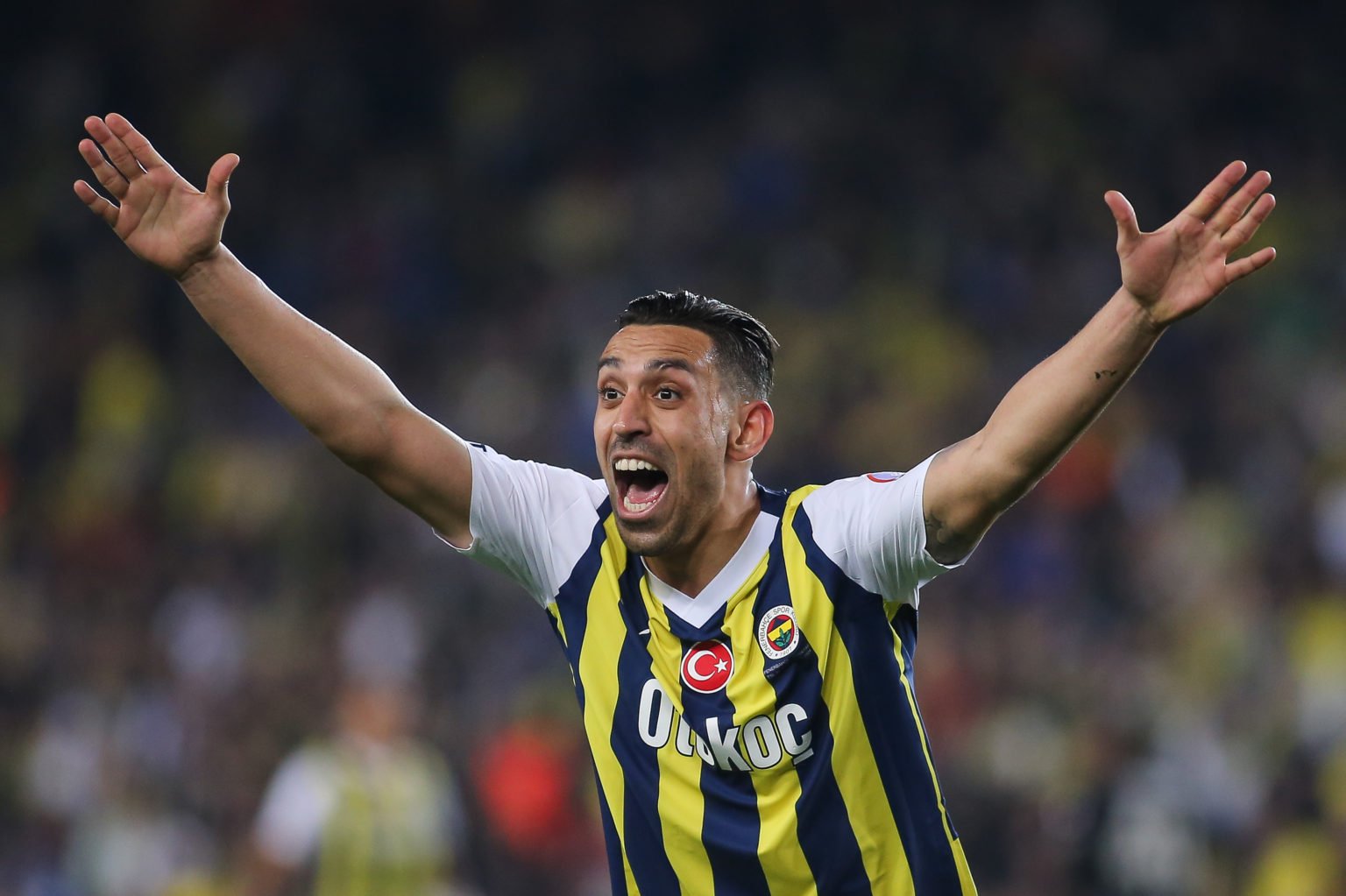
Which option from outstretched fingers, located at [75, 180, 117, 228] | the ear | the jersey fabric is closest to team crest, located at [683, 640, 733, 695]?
the jersey fabric

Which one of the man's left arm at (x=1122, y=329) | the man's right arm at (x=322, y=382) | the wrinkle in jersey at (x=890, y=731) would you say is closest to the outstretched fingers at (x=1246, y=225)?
the man's left arm at (x=1122, y=329)

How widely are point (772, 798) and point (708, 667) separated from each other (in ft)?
0.98

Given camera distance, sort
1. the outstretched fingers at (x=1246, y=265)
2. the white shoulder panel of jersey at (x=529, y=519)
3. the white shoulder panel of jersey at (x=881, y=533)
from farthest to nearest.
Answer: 1. the white shoulder panel of jersey at (x=529, y=519)
2. the white shoulder panel of jersey at (x=881, y=533)
3. the outstretched fingers at (x=1246, y=265)

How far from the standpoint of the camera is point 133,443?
448 inches

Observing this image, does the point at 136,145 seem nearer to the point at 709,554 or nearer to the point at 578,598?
the point at 578,598

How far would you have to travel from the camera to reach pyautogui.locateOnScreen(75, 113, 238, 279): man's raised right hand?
11.1 ft

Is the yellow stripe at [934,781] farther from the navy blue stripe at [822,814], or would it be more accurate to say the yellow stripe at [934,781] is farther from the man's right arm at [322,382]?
the man's right arm at [322,382]

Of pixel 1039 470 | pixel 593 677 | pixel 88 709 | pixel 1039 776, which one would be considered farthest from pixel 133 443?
pixel 1039 470

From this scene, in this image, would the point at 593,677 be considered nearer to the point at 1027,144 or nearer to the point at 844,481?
the point at 844,481

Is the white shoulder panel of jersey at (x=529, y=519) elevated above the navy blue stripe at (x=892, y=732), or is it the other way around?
the white shoulder panel of jersey at (x=529, y=519)

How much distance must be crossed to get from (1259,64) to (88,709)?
30.9ft

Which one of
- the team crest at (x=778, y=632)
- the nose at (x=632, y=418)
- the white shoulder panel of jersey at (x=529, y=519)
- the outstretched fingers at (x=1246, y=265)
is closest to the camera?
the outstretched fingers at (x=1246, y=265)

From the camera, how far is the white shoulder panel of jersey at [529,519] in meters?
3.60

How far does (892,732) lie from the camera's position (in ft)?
11.0
